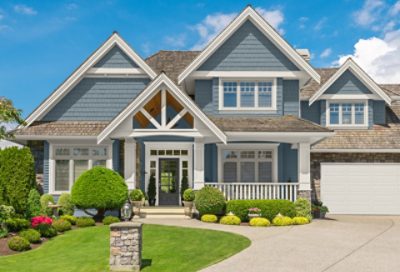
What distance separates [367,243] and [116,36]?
1464 centimetres

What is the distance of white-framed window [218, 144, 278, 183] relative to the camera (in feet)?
70.1

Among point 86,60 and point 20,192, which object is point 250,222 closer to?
point 20,192

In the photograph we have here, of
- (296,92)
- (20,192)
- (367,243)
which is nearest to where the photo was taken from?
(367,243)

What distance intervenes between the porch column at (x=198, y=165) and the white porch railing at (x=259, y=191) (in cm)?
57

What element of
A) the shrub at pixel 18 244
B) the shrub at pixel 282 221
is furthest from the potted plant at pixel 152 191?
the shrub at pixel 18 244

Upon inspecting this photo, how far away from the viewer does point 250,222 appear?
17219 mm

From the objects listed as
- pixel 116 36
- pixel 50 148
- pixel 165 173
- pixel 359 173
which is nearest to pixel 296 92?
pixel 359 173

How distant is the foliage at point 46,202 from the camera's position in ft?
57.0

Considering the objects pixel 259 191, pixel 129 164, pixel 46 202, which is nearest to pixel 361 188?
pixel 259 191

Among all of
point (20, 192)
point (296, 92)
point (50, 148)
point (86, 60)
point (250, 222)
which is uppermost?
point (86, 60)

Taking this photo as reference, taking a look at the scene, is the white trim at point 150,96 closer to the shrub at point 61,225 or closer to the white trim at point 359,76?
the shrub at point 61,225

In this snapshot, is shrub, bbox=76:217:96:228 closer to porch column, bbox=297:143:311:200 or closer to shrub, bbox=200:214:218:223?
shrub, bbox=200:214:218:223

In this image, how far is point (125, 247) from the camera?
1058cm

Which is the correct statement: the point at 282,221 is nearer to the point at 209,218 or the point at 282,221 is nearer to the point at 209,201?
the point at 209,218
